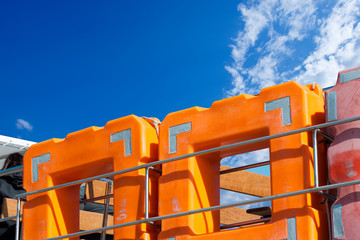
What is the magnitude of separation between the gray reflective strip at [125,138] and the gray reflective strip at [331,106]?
2.01m

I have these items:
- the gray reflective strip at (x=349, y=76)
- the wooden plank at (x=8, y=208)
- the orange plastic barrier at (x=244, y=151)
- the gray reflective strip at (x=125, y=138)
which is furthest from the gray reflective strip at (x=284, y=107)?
the wooden plank at (x=8, y=208)

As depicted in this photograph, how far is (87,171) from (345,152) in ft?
9.65

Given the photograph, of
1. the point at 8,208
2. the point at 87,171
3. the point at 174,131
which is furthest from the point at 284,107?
the point at 8,208

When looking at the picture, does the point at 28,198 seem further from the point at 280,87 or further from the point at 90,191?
the point at 280,87

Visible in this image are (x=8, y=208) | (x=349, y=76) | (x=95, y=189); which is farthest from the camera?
(x=95, y=189)

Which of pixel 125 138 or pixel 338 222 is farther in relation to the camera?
pixel 125 138

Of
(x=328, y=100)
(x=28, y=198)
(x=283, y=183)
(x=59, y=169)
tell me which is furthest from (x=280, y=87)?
(x=28, y=198)

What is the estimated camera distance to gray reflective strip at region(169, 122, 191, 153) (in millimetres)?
5961

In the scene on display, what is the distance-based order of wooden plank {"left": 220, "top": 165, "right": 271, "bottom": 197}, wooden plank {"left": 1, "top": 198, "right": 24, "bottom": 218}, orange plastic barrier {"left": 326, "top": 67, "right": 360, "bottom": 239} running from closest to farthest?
orange plastic barrier {"left": 326, "top": 67, "right": 360, "bottom": 239}
wooden plank {"left": 1, "top": 198, "right": 24, "bottom": 218}
wooden plank {"left": 220, "top": 165, "right": 271, "bottom": 197}

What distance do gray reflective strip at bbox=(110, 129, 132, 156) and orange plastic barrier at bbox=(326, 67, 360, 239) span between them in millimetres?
2018

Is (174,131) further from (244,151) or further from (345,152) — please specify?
(345,152)

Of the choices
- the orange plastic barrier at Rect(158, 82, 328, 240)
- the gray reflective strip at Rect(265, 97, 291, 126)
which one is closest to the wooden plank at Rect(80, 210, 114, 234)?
the orange plastic barrier at Rect(158, 82, 328, 240)

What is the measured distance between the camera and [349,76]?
518cm

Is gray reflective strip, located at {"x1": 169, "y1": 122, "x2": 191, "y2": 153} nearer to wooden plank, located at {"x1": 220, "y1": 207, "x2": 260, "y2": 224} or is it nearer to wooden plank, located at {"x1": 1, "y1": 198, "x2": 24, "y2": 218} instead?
wooden plank, located at {"x1": 1, "y1": 198, "x2": 24, "y2": 218}
